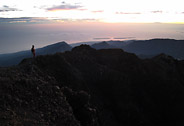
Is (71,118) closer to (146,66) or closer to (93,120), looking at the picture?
(93,120)

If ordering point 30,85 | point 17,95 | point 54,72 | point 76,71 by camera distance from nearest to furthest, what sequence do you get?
point 17,95 → point 30,85 → point 54,72 → point 76,71

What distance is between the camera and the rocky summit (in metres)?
13.4

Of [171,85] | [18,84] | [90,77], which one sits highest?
[18,84]

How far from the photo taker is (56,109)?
579 inches

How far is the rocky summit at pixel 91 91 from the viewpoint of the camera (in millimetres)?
13430

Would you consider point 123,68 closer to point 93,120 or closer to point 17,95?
point 93,120

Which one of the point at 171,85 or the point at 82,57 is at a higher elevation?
the point at 82,57

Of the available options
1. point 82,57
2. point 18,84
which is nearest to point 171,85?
point 82,57

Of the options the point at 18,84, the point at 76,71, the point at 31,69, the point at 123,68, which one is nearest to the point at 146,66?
the point at 123,68

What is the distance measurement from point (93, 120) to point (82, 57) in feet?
66.5

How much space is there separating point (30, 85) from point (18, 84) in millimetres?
1204

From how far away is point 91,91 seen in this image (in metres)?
28.3

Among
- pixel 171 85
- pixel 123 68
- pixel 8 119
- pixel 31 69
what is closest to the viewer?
pixel 8 119

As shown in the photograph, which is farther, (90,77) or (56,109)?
(90,77)
